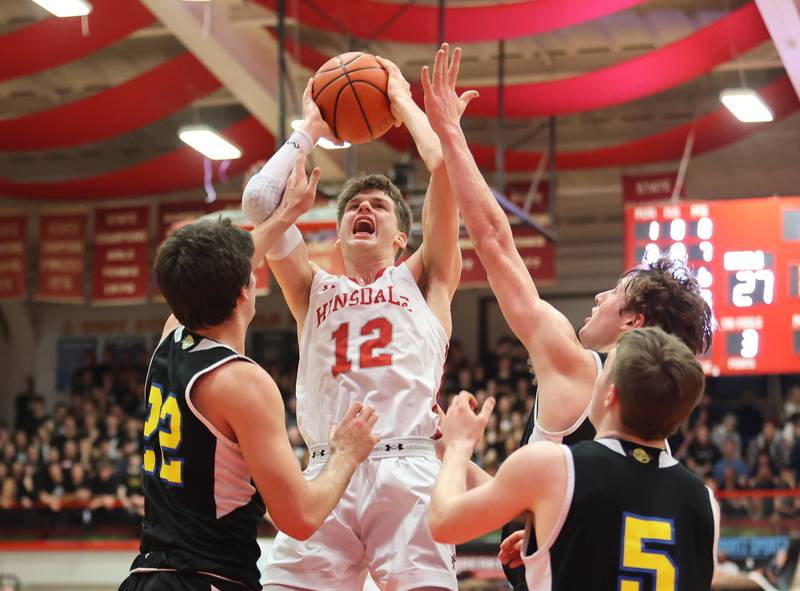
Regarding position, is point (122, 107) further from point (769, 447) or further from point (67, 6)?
point (769, 447)

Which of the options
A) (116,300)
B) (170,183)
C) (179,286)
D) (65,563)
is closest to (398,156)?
(170,183)

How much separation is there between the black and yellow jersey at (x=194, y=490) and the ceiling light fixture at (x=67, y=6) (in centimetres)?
721

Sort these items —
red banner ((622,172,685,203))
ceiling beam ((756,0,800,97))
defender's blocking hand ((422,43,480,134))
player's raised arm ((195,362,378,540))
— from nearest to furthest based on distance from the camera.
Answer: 1. player's raised arm ((195,362,378,540))
2. defender's blocking hand ((422,43,480,134))
3. ceiling beam ((756,0,800,97))
4. red banner ((622,172,685,203))

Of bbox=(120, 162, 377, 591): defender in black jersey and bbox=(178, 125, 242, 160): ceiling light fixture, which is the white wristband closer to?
bbox=(120, 162, 377, 591): defender in black jersey

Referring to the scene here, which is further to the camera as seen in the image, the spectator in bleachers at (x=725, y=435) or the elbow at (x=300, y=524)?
the spectator in bleachers at (x=725, y=435)

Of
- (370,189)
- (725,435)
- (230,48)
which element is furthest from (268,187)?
(725,435)

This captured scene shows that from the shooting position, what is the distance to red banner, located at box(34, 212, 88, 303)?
16891 mm

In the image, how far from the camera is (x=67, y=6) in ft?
32.4

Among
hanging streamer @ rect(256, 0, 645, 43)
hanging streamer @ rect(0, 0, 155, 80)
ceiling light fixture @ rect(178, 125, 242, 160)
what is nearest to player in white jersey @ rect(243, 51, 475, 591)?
hanging streamer @ rect(256, 0, 645, 43)

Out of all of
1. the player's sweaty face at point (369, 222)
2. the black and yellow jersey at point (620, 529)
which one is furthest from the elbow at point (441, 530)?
the player's sweaty face at point (369, 222)

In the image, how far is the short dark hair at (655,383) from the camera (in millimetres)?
2838

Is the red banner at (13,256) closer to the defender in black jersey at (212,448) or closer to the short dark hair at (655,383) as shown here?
the defender in black jersey at (212,448)

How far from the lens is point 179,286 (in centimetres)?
335

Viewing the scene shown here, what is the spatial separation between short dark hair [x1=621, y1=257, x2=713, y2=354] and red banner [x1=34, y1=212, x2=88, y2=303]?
46.4 ft
